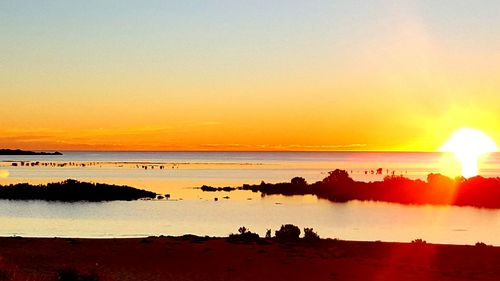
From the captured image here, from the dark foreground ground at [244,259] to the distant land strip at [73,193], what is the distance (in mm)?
35160

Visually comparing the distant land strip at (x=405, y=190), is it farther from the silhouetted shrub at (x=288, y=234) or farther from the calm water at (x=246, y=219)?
the silhouetted shrub at (x=288, y=234)

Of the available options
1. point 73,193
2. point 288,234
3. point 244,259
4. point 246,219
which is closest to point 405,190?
point 246,219

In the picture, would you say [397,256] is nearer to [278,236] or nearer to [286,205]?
[278,236]

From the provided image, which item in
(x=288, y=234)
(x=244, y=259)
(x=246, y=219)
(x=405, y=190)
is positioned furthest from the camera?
(x=405, y=190)

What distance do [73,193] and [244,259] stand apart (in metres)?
44.3

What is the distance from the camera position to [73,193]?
6625 centimetres

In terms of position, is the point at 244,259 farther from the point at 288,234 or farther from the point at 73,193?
the point at 73,193

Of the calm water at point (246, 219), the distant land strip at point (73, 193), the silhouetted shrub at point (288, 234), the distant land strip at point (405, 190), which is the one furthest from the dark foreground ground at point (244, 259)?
the distant land strip at point (73, 193)

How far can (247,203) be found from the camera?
60.1 meters

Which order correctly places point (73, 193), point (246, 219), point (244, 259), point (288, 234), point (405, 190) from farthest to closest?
point (405, 190) → point (73, 193) → point (246, 219) → point (288, 234) → point (244, 259)

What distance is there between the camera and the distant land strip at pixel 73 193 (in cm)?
6456

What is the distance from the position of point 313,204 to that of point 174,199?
1293 centimetres

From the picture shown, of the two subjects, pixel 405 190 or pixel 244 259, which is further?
pixel 405 190

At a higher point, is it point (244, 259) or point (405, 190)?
point (405, 190)
